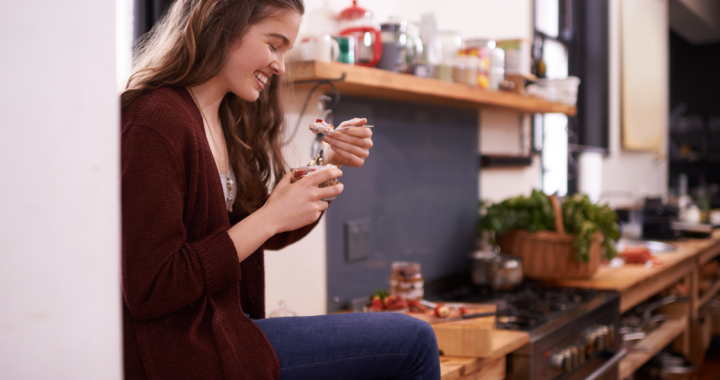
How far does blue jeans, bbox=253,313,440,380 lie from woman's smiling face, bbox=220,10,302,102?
47 cm

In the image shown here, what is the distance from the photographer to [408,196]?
7.48 feet

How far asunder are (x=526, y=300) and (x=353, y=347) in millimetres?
1121

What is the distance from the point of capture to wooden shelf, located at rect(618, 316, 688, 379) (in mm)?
2542

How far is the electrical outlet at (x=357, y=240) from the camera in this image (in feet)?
6.51

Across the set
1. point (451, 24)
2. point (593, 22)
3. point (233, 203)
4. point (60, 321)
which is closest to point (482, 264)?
point (451, 24)

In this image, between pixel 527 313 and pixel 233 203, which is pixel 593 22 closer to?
pixel 527 313

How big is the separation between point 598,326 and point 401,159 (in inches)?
36.1

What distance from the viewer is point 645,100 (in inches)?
185

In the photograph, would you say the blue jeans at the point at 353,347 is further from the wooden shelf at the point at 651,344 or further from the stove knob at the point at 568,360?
the wooden shelf at the point at 651,344

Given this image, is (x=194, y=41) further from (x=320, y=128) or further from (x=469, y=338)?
(x=469, y=338)

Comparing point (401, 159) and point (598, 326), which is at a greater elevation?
point (401, 159)

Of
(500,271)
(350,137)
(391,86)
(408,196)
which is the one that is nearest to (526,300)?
(500,271)

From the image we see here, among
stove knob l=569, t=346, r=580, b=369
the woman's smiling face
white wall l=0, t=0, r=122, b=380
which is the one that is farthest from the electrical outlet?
white wall l=0, t=0, r=122, b=380

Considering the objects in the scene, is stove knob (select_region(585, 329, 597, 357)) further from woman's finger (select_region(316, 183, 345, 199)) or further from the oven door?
woman's finger (select_region(316, 183, 345, 199))
